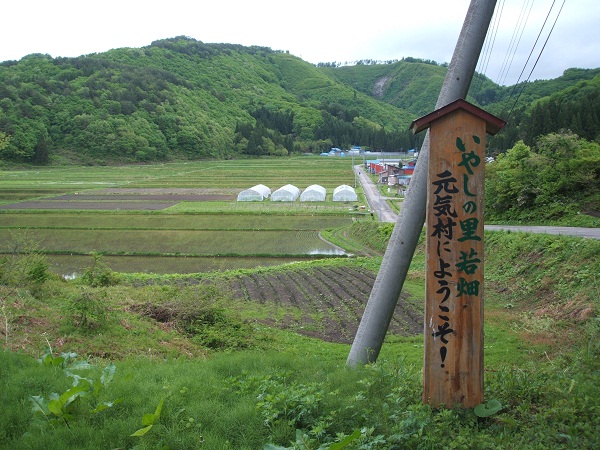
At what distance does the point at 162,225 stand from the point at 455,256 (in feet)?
101

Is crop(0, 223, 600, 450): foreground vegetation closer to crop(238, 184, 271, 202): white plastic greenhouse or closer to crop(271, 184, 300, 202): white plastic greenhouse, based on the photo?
crop(238, 184, 271, 202): white plastic greenhouse

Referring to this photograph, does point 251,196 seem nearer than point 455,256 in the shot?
No

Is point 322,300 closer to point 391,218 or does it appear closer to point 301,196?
point 391,218

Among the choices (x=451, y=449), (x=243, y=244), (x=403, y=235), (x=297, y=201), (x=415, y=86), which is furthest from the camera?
(x=415, y=86)

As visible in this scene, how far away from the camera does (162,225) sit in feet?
108

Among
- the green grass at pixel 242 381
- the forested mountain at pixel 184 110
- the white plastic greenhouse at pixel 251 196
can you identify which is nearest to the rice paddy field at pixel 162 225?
the white plastic greenhouse at pixel 251 196

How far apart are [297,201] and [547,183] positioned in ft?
78.2

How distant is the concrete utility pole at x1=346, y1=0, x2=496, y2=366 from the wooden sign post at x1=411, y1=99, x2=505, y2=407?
2.22 feet

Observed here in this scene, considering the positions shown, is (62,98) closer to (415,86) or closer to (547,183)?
(547,183)

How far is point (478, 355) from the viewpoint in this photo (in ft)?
14.5

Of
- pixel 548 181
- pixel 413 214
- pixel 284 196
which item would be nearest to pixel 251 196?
pixel 284 196

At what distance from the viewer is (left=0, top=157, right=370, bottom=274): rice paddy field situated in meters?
24.7

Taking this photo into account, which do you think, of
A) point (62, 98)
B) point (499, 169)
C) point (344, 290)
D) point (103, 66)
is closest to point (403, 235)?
point (344, 290)

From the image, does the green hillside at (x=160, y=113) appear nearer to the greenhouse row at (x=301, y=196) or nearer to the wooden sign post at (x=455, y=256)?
the greenhouse row at (x=301, y=196)
